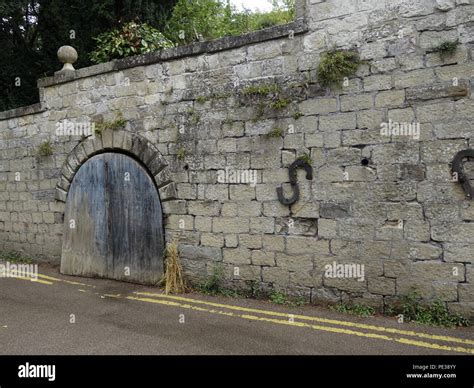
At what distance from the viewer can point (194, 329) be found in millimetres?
4184

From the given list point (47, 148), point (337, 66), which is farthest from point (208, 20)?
point (337, 66)

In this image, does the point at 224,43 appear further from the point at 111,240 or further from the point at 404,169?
the point at 111,240

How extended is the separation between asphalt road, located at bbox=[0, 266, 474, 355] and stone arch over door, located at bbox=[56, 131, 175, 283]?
0.77 meters

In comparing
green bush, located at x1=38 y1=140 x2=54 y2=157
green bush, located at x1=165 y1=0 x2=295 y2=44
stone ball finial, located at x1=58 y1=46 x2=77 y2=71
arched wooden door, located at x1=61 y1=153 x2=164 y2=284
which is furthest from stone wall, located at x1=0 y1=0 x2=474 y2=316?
green bush, located at x1=165 y1=0 x2=295 y2=44

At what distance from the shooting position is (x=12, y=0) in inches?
395

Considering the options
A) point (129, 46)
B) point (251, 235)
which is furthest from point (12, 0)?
point (251, 235)

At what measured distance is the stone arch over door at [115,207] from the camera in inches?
230

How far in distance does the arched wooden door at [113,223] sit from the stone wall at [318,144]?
265mm

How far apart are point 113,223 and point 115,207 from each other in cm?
27

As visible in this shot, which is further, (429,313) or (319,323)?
(319,323)

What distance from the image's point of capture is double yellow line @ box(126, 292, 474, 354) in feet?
12.1

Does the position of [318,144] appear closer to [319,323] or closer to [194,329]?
[319,323]

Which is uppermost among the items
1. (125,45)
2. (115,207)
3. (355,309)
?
(125,45)

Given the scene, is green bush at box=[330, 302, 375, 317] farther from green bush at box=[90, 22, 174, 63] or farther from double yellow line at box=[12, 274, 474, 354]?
green bush at box=[90, 22, 174, 63]
